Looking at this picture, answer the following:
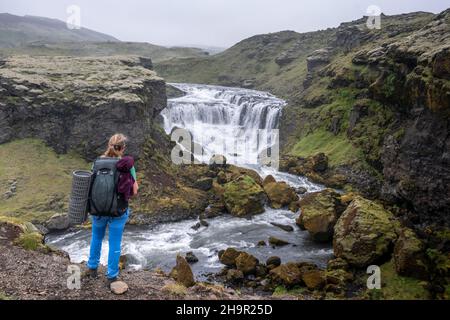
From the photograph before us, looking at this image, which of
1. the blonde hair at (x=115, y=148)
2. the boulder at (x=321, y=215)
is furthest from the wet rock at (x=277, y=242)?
the blonde hair at (x=115, y=148)

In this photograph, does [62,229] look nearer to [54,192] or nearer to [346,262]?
[54,192]

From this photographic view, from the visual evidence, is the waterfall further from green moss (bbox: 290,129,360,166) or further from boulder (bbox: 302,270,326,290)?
boulder (bbox: 302,270,326,290)

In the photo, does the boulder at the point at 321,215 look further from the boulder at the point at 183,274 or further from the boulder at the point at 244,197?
the boulder at the point at 183,274

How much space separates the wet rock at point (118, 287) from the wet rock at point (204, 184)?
2312 centimetres

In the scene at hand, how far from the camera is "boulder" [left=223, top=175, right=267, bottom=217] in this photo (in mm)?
29441

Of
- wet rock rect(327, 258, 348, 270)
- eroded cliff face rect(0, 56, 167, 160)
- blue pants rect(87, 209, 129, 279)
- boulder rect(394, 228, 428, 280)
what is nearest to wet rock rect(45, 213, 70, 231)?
eroded cliff face rect(0, 56, 167, 160)

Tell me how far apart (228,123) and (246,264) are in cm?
3740

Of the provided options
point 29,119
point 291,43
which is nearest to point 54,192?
point 29,119

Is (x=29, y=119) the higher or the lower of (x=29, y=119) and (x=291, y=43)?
the lower

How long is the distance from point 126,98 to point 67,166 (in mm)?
7589

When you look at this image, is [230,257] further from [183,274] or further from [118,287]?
[118,287]

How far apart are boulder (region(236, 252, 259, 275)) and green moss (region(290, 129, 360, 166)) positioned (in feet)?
70.0

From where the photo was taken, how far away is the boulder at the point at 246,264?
64.0 feet

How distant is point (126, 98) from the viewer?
35.2 meters
